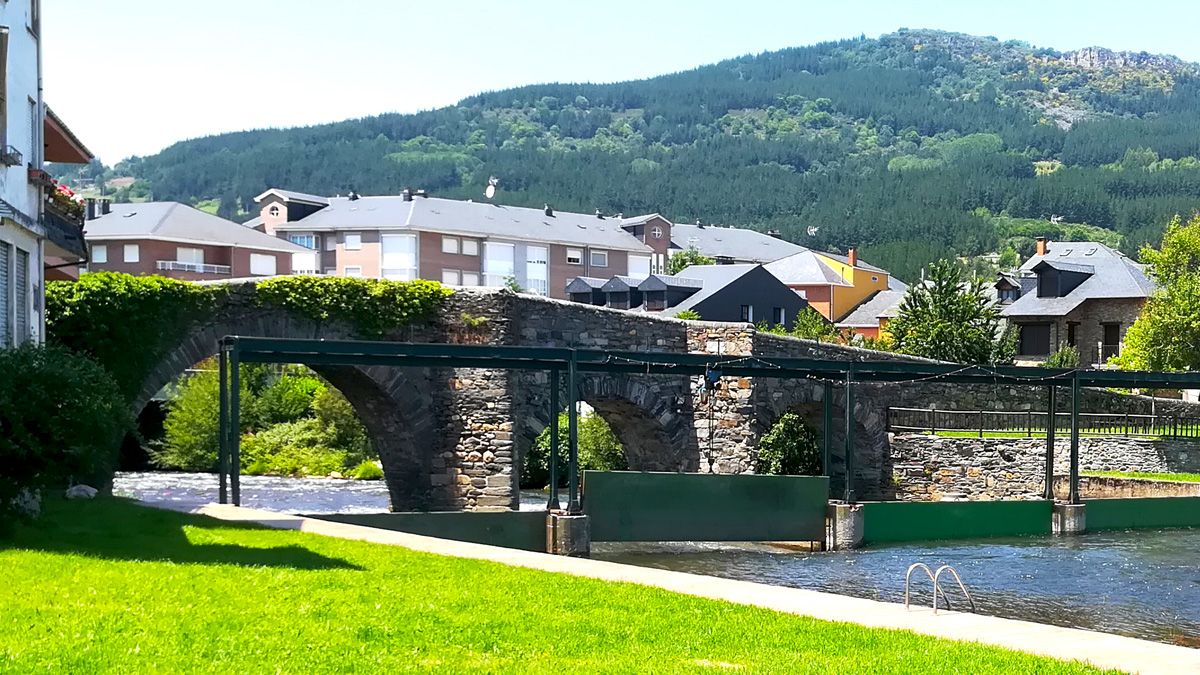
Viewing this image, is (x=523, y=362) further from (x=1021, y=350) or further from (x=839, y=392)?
(x=1021, y=350)

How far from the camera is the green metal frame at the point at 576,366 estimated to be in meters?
21.3

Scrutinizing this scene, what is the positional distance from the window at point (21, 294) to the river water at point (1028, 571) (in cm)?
315

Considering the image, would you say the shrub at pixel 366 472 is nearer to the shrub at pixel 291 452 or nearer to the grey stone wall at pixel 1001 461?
the shrub at pixel 291 452

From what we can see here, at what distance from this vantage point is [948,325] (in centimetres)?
5284

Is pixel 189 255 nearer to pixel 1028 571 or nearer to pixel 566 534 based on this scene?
pixel 566 534

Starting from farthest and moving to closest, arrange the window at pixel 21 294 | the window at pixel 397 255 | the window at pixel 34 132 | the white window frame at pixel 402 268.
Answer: the window at pixel 397 255 → the white window frame at pixel 402 268 → the window at pixel 34 132 → the window at pixel 21 294

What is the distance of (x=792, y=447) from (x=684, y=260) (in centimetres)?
6269

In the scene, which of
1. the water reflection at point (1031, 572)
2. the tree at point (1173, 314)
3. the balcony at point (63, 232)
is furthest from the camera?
the tree at point (1173, 314)

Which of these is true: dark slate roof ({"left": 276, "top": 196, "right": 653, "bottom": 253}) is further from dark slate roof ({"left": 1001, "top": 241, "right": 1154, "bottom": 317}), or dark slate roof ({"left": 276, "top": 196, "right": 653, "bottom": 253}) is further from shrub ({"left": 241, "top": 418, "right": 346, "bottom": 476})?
shrub ({"left": 241, "top": 418, "right": 346, "bottom": 476})

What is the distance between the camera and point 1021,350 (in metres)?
71.8

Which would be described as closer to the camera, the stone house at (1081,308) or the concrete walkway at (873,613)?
the concrete walkway at (873,613)

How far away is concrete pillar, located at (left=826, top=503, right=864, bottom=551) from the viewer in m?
26.3

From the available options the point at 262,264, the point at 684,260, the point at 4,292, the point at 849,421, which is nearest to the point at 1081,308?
the point at 684,260

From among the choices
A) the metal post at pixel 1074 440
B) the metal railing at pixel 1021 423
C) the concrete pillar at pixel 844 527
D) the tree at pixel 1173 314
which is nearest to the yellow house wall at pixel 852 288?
the tree at pixel 1173 314
